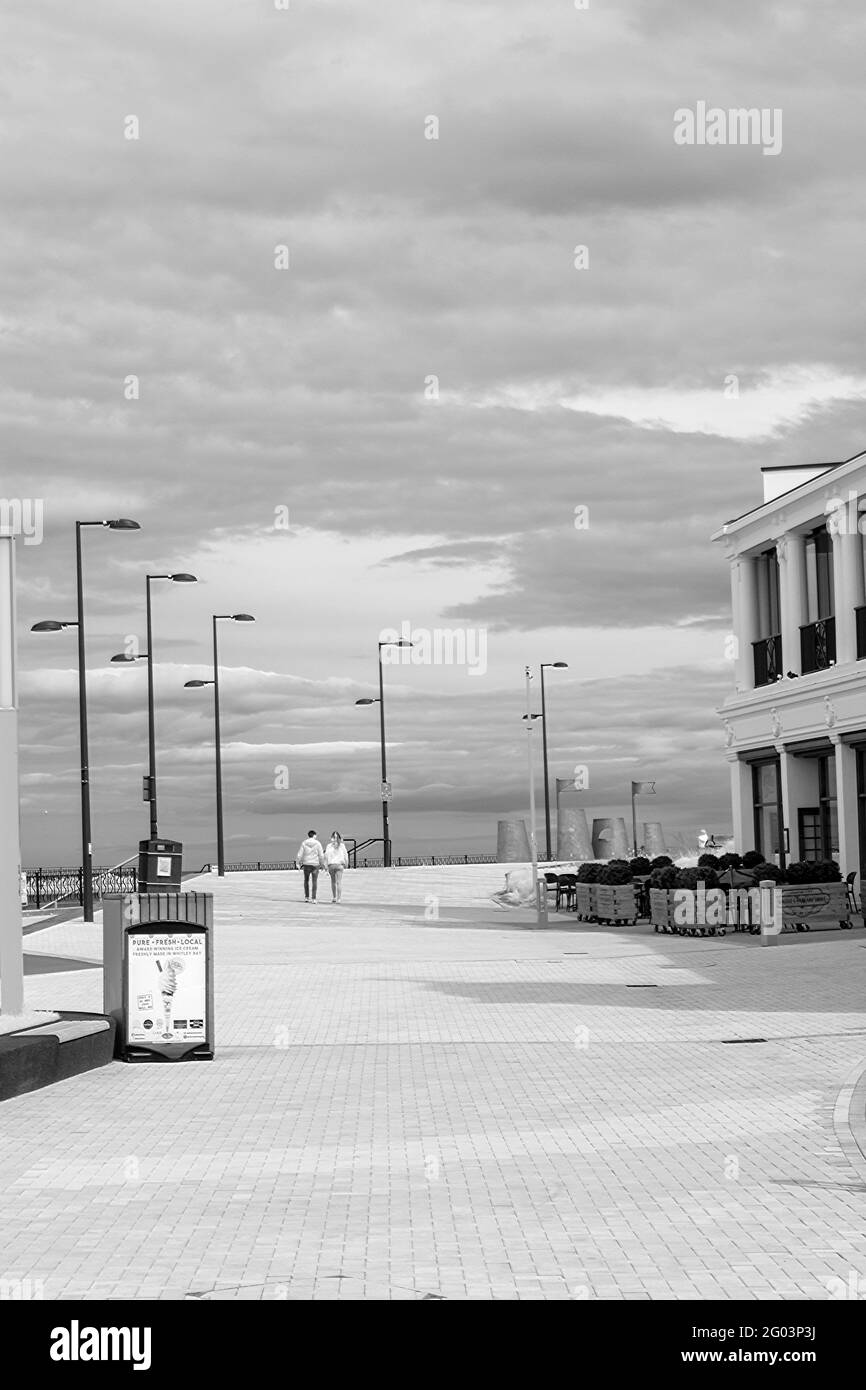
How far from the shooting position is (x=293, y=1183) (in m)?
9.65

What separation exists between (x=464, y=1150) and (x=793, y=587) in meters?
27.5

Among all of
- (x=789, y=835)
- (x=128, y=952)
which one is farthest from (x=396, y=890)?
(x=128, y=952)

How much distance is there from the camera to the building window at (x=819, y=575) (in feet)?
118

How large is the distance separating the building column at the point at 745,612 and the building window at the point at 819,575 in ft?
8.78

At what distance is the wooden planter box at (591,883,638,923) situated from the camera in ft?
117

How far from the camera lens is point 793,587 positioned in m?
36.9

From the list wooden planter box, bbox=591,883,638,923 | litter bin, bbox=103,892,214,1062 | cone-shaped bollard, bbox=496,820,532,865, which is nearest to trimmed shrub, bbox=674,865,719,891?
wooden planter box, bbox=591,883,638,923

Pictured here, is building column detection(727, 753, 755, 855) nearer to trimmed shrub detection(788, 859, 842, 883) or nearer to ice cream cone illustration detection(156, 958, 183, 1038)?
trimmed shrub detection(788, 859, 842, 883)

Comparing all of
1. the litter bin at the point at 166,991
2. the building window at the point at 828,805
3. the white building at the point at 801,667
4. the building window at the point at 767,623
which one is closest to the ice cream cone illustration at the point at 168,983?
the litter bin at the point at 166,991

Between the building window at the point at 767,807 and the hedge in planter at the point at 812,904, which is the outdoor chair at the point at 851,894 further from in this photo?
the building window at the point at 767,807

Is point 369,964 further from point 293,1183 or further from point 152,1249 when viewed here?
point 152,1249

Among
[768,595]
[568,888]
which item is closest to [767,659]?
[768,595]

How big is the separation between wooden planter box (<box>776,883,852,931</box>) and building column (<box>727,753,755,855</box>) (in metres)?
9.35
